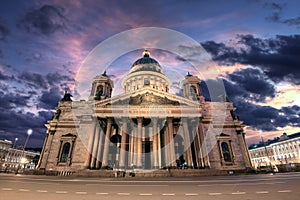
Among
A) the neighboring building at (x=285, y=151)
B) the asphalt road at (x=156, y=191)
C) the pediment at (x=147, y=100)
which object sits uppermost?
the pediment at (x=147, y=100)

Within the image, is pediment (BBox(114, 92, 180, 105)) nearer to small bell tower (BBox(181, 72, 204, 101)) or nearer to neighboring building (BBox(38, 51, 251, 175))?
neighboring building (BBox(38, 51, 251, 175))

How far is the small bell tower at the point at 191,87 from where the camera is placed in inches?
1448

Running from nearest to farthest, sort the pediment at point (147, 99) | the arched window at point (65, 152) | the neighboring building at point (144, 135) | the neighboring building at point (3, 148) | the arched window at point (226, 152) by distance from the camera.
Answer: the neighboring building at point (144, 135) < the pediment at point (147, 99) < the arched window at point (65, 152) < the arched window at point (226, 152) < the neighboring building at point (3, 148)

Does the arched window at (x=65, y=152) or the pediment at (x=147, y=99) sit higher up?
the pediment at (x=147, y=99)

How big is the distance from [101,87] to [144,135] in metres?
17.6

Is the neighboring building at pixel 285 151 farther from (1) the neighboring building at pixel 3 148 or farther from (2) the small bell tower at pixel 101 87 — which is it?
(1) the neighboring building at pixel 3 148

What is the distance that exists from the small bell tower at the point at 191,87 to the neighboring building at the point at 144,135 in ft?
1.33

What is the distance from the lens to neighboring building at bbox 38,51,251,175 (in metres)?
25.5

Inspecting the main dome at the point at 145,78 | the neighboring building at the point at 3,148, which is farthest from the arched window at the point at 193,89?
the neighboring building at the point at 3,148

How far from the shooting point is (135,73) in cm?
4656

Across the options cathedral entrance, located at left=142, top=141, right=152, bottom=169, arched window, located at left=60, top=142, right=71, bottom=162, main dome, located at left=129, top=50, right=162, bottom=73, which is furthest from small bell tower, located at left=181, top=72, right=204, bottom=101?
arched window, located at left=60, top=142, right=71, bottom=162

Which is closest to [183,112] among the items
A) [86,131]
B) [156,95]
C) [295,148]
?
[156,95]

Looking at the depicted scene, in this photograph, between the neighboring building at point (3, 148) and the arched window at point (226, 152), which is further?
the neighboring building at point (3, 148)

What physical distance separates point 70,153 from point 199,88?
94.9ft
